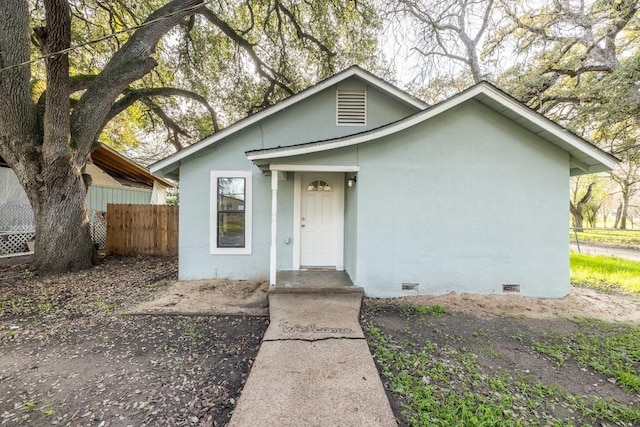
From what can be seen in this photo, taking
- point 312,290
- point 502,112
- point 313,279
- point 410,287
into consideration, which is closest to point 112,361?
point 312,290

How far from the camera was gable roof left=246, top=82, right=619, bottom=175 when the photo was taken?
194 inches

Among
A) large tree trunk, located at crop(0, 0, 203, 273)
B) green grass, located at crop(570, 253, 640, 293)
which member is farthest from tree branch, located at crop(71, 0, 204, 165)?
green grass, located at crop(570, 253, 640, 293)

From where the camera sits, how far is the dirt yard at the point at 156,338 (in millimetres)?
2574

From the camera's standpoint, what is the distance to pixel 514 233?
536cm

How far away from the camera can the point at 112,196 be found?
1261 centimetres

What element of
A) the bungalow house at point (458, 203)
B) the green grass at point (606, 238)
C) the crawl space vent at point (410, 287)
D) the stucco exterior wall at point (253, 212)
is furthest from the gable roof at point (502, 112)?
the green grass at point (606, 238)

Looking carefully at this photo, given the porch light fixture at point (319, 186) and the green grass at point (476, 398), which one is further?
the porch light fixture at point (319, 186)

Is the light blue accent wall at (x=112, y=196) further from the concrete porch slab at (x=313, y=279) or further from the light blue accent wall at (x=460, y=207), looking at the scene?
the light blue accent wall at (x=460, y=207)

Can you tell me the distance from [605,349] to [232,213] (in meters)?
6.65

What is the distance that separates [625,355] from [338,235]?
479 centimetres

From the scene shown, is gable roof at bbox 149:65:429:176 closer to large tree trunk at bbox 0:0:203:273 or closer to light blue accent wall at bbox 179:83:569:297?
light blue accent wall at bbox 179:83:569:297

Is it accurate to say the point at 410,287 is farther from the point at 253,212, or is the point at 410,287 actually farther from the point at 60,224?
the point at 60,224

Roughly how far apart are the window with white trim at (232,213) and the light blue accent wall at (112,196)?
7932mm

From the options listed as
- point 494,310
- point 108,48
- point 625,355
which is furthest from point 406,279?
point 108,48
